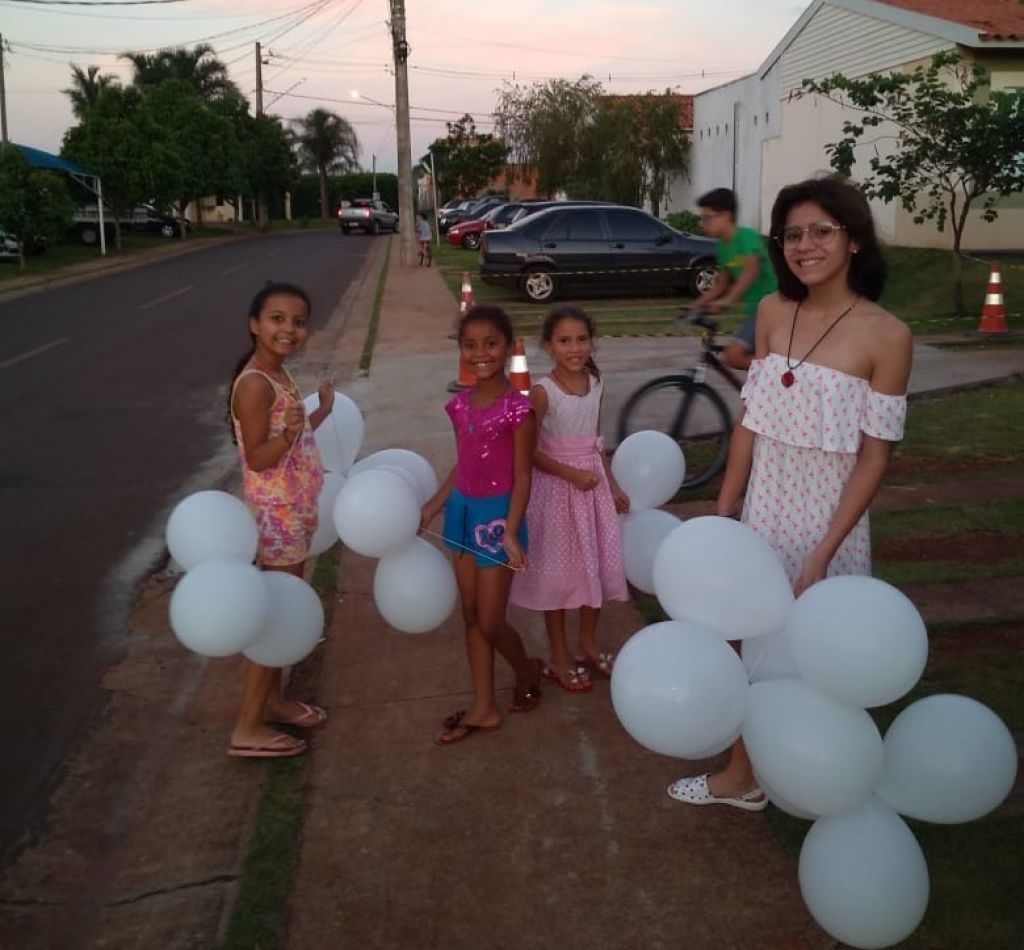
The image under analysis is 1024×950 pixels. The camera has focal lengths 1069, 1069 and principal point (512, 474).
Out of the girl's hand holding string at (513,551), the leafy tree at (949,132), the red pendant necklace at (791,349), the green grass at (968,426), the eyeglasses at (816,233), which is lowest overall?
the green grass at (968,426)

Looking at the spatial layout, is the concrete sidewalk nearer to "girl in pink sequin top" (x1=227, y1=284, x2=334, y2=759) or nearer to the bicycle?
"girl in pink sequin top" (x1=227, y1=284, x2=334, y2=759)

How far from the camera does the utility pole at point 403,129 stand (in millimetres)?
27547

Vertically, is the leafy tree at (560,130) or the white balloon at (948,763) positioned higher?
the leafy tree at (560,130)

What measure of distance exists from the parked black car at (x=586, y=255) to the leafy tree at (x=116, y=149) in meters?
21.9

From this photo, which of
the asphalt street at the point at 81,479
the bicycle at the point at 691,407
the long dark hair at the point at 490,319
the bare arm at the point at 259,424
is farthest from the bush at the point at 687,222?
the bare arm at the point at 259,424

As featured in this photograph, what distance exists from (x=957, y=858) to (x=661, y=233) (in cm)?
1637

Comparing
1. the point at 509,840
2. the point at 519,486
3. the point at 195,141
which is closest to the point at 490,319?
the point at 519,486

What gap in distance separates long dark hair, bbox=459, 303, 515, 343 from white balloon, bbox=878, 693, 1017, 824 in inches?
67.0

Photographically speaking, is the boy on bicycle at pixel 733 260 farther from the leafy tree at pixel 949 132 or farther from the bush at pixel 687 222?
the bush at pixel 687 222

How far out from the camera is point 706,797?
3.27 m

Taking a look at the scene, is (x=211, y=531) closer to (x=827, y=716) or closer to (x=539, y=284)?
(x=827, y=716)

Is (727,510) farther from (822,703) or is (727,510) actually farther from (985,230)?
(985,230)

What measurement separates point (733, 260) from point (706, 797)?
3.86 m

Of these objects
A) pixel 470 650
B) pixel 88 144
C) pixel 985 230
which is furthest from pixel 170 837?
pixel 88 144
